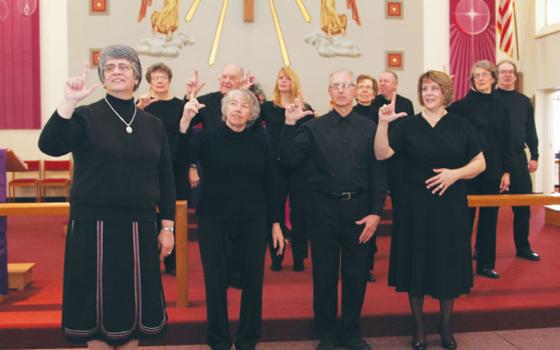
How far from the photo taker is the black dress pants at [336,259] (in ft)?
9.69

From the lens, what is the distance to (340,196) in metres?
2.95

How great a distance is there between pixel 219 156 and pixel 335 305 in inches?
39.9

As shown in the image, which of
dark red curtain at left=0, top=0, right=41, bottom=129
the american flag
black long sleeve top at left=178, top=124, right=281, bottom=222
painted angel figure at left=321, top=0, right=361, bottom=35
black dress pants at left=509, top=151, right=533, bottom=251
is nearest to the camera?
black long sleeve top at left=178, top=124, right=281, bottom=222

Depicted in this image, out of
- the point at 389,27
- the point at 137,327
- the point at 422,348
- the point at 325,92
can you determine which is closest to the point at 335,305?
the point at 422,348

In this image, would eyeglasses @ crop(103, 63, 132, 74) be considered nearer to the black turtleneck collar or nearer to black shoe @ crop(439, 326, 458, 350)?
the black turtleneck collar

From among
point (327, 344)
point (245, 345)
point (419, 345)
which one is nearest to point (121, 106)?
point (245, 345)

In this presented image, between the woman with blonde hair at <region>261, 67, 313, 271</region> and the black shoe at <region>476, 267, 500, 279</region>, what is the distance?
4.37ft

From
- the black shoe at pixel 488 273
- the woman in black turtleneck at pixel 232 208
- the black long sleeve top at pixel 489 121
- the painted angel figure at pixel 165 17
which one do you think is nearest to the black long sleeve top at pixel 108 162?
the woman in black turtleneck at pixel 232 208

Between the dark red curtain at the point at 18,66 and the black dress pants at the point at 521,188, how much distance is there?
7.23m

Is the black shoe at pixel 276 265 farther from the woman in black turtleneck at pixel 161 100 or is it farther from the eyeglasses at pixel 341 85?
the eyeglasses at pixel 341 85

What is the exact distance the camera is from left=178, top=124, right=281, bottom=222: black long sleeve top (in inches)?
110

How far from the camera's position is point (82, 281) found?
215 cm

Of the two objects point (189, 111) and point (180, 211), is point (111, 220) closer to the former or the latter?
point (189, 111)

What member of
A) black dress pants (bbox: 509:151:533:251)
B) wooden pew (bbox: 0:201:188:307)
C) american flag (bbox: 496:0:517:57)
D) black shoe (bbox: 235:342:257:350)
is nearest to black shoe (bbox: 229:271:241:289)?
black shoe (bbox: 235:342:257:350)
